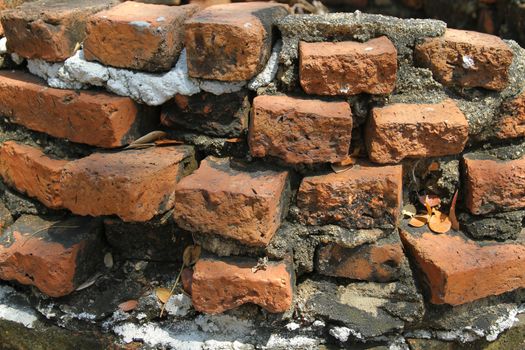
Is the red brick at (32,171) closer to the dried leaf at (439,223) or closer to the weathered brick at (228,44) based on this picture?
the weathered brick at (228,44)

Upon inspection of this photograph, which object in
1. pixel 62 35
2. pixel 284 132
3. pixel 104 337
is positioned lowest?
pixel 104 337

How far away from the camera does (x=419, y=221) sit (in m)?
1.40

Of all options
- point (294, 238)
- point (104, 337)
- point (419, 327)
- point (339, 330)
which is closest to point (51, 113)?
point (104, 337)

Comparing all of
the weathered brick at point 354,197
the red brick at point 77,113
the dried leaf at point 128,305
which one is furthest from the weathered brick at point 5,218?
the weathered brick at point 354,197

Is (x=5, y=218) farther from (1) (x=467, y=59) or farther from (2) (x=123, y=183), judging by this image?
(1) (x=467, y=59)

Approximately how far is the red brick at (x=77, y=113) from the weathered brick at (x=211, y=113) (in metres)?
0.08

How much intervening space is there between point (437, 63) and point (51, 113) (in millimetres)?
933

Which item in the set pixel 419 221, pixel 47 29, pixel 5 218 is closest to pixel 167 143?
pixel 47 29

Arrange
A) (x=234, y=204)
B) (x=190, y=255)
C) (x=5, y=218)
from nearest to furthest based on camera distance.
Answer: (x=234, y=204) < (x=190, y=255) < (x=5, y=218)

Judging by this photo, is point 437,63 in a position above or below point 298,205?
above

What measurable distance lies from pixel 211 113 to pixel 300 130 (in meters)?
0.25

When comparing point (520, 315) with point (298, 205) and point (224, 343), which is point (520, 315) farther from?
point (224, 343)

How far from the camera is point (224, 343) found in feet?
4.45

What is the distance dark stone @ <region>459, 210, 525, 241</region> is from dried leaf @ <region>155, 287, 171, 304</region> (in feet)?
2.46
